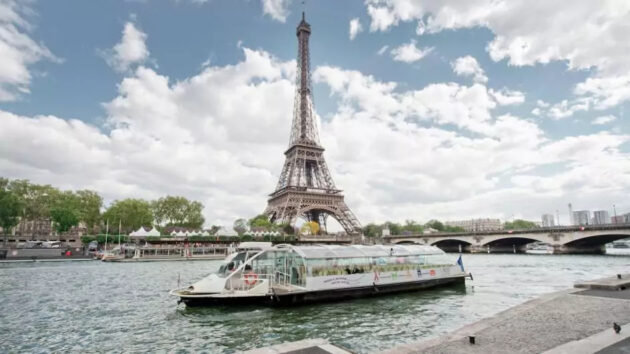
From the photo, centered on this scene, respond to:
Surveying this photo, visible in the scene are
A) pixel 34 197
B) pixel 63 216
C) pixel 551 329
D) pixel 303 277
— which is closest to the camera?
pixel 551 329

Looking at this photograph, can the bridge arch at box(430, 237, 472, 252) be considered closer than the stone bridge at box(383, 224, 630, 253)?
No

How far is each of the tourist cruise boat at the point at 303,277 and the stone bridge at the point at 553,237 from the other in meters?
30.6

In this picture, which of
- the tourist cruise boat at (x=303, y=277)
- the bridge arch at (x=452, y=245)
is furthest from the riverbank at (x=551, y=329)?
the bridge arch at (x=452, y=245)

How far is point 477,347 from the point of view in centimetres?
1011

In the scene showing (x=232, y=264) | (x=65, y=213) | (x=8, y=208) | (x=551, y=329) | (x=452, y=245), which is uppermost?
(x=8, y=208)

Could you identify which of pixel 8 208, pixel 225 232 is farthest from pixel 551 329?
pixel 8 208

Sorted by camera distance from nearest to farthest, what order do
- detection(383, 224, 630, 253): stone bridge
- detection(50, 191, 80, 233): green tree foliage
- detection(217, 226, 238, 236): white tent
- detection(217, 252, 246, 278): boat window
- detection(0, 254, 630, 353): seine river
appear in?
1. detection(0, 254, 630, 353): seine river
2. detection(217, 252, 246, 278): boat window
3. detection(383, 224, 630, 253): stone bridge
4. detection(217, 226, 238, 236): white tent
5. detection(50, 191, 80, 233): green tree foliage

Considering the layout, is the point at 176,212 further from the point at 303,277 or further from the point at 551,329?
the point at 551,329

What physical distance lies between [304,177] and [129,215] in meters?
52.4

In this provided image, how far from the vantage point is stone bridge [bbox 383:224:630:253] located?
7144 cm

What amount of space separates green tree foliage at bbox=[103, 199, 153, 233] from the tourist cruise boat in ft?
306

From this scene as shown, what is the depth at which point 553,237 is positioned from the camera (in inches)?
3184

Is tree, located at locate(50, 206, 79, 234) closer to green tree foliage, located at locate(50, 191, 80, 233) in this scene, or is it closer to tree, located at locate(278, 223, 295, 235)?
green tree foliage, located at locate(50, 191, 80, 233)

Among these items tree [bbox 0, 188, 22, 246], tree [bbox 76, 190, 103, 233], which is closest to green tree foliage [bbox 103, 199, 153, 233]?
tree [bbox 76, 190, 103, 233]
